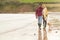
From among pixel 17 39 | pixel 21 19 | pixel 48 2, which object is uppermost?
pixel 48 2

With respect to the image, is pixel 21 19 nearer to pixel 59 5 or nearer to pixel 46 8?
pixel 46 8

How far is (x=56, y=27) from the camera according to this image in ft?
5.27

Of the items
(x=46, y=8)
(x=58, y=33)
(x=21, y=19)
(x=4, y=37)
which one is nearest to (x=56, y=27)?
(x=58, y=33)

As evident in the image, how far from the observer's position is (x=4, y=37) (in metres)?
1.59

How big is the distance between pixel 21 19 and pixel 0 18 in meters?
0.16

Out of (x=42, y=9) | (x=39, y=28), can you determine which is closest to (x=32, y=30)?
Answer: (x=39, y=28)

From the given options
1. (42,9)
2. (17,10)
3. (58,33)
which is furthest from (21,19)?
(58,33)

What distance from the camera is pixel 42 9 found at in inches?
63.0

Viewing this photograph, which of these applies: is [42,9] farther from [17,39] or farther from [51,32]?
[17,39]

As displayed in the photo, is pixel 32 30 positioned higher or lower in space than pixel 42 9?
Answer: lower

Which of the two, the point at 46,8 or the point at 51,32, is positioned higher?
the point at 46,8

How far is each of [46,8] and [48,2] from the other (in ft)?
0.16

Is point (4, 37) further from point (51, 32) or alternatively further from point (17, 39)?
point (51, 32)

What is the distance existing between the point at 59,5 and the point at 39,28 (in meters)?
0.23
